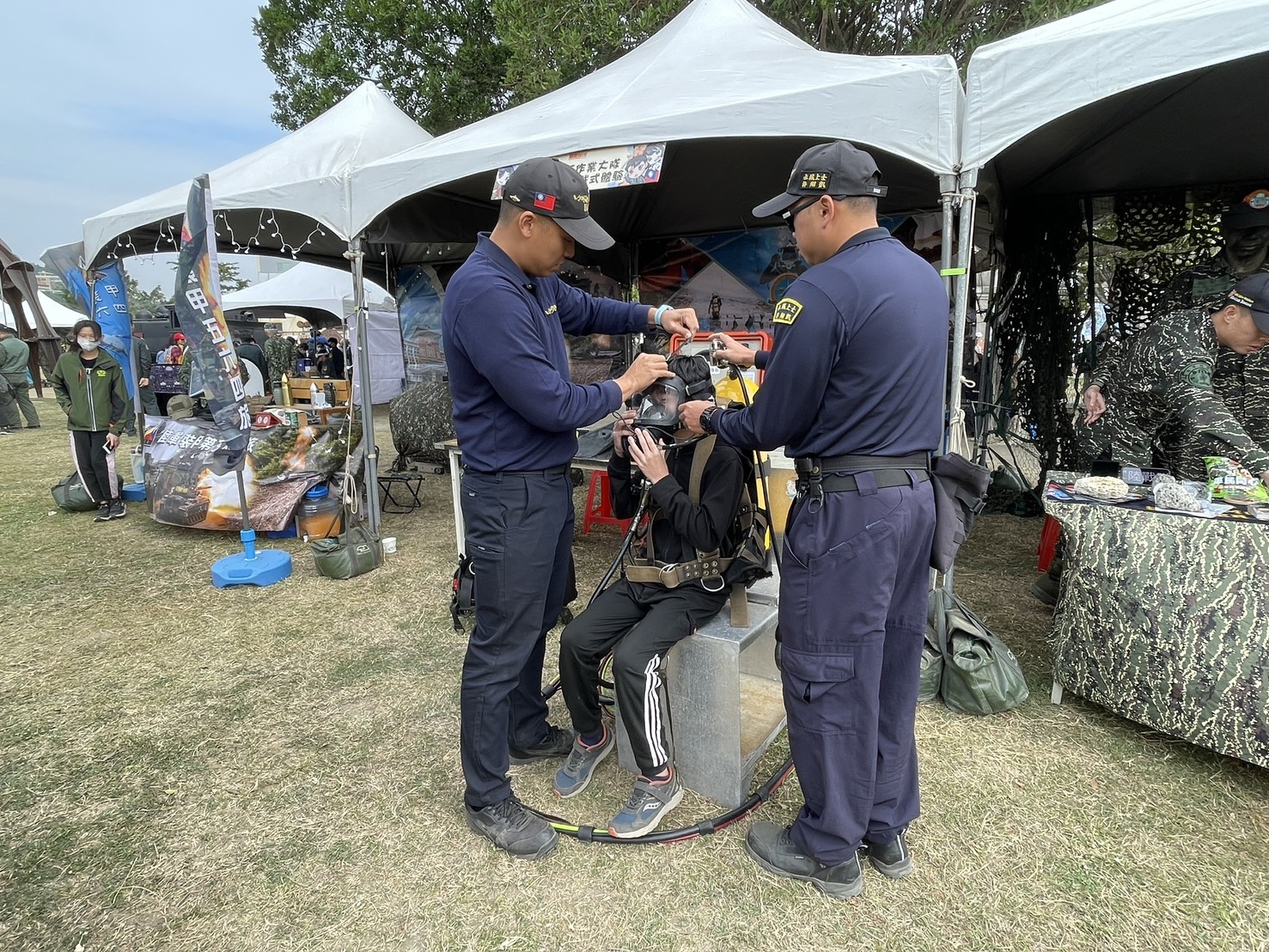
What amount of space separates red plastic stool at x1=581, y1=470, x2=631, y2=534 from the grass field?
2016 millimetres

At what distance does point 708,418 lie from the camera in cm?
216

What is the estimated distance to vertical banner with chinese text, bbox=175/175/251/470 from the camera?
4512 mm

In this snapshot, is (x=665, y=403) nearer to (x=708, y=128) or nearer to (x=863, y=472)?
(x=863, y=472)

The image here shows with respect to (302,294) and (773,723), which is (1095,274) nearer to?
(773,723)

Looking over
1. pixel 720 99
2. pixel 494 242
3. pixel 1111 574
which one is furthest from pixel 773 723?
pixel 720 99

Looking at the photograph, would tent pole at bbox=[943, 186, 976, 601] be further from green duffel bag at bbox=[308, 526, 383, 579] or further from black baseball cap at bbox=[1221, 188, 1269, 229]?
green duffel bag at bbox=[308, 526, 383, 579]

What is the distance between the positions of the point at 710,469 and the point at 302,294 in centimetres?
1641

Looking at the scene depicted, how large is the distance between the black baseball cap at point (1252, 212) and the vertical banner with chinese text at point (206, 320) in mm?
6736

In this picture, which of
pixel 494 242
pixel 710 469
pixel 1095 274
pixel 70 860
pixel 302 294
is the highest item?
pixel 302 294

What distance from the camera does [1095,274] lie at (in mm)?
5910

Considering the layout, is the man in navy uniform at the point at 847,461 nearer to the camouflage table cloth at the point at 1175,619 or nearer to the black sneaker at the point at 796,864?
the black sneaker at the point at 796,864

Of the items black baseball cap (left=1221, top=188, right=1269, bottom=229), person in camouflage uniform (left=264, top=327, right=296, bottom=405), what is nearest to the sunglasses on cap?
black baseball cap (left=1221, top=188, right=1269, bottom=229)

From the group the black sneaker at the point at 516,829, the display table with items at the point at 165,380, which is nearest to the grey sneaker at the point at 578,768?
the black sneaker at the point at 516,829

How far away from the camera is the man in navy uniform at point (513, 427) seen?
207 centimetres
